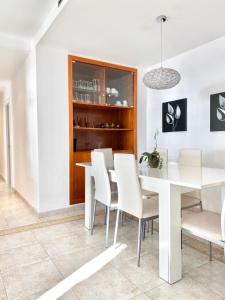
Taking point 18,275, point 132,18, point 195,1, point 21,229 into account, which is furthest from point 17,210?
point 195,1

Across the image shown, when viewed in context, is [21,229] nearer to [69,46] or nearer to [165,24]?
[69,46]

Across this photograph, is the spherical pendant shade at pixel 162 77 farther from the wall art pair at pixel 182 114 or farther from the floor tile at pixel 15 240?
the floor tile at pixel 15 240

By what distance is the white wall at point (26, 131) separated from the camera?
3.50 metres

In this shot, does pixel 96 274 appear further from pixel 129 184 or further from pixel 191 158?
pixel 191 158

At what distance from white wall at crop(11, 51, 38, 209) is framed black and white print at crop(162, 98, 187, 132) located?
2154mm

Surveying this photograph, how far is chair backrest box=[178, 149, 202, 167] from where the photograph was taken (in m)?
2.79

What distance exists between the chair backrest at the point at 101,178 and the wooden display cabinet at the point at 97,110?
1.06 meters

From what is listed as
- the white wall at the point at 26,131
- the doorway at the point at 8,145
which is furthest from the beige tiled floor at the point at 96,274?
the doorway at the point at 8,145

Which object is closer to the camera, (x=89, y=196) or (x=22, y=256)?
(x=22, y=256)

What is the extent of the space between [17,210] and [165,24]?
3.40 metres

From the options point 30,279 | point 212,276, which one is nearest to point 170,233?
point 212,276

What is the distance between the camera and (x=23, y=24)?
296cm

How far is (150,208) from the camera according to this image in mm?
2197

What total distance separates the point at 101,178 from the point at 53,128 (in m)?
1.32
